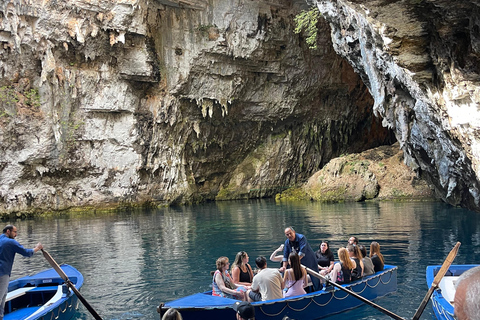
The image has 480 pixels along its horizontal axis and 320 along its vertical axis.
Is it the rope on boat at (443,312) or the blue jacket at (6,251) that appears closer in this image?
the rope on boat at (443,312)

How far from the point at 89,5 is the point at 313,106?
2020cm

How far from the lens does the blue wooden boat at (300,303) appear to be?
7184 millimetres

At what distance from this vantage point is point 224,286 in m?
8.34

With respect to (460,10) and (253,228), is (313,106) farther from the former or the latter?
(460,10)

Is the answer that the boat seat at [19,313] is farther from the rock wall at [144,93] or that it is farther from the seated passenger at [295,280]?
the rock wall at [144,93]

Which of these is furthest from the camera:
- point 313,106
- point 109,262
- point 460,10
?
point 313,106

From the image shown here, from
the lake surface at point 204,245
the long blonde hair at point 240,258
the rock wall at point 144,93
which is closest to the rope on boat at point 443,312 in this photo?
the lake surface at point 204,245

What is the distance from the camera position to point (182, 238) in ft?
58.9

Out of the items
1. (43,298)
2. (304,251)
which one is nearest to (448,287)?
(304,251)

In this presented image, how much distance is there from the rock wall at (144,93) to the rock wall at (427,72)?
12.2 metres

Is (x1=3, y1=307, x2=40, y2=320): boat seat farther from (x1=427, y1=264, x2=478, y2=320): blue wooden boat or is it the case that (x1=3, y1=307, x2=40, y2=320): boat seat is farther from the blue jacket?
(x1=427, y1=264, x2=478, y2=320): blue wooden boat

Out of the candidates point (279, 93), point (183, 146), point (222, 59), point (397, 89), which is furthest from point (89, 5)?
point (397, 89)

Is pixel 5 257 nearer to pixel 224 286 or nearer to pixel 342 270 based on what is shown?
pixel 224 286

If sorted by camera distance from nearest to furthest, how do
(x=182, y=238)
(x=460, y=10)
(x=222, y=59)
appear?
(x=460, y=10) → (x=182, y=238) → (x=222, y=59)
